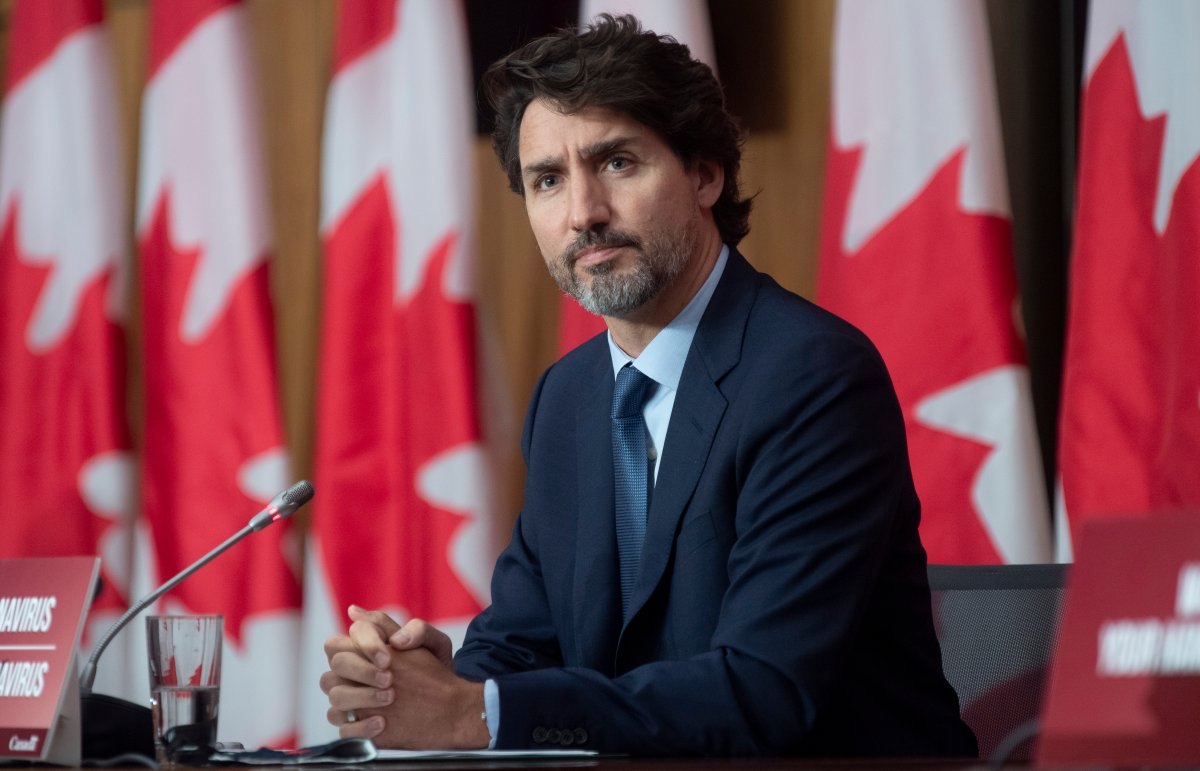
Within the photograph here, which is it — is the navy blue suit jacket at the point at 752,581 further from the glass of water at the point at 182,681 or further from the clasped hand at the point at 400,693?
the glass of water at the point at 182,681

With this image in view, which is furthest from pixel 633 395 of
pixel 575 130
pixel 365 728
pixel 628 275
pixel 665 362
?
pixel 365 728

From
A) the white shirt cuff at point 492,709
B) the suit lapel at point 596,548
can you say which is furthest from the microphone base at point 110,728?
the suit lapel at point 596,548

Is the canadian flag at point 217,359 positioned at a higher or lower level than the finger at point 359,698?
higher

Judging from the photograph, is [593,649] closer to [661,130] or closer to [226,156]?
[661,130]

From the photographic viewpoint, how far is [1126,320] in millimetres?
2264

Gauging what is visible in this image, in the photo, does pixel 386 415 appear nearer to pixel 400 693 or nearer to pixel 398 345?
pixel 398 345

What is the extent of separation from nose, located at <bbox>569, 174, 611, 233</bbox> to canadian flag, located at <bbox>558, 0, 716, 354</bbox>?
652mm

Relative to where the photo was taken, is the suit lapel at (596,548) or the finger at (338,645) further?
the suit lapel at (596,548)

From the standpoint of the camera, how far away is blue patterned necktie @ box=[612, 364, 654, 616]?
5.88 ft

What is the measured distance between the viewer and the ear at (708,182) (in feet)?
7.04

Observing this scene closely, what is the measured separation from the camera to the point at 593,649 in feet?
5.75

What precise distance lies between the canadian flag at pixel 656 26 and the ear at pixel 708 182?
0.52m

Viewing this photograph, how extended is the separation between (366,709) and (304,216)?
203 cm

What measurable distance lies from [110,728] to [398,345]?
1.43m
